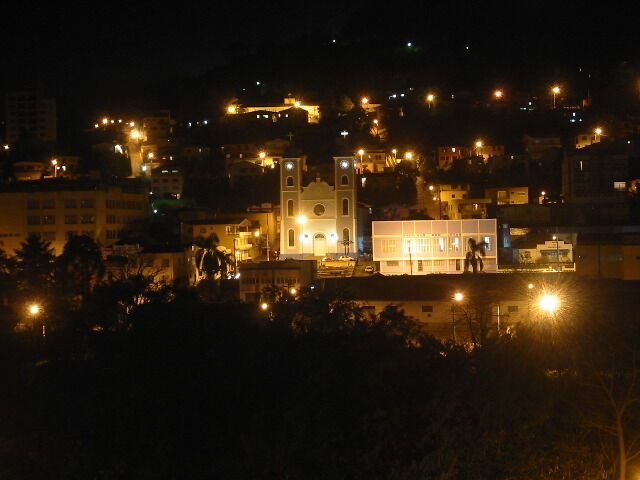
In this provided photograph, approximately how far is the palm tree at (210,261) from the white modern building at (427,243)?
8.42 metres

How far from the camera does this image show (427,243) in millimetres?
35844

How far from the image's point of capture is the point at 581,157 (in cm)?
4438

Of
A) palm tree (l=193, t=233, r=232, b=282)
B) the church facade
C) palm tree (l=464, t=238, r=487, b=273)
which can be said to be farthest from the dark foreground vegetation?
the church facade

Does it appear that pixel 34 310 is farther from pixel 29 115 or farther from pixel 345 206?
pixel 29 115

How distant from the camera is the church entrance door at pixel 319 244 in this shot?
42.0 m

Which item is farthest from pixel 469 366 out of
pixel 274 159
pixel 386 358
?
pixel 274 159

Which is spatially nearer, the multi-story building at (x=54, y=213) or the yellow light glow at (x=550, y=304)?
the yellow light glow at (x=550, y=304)

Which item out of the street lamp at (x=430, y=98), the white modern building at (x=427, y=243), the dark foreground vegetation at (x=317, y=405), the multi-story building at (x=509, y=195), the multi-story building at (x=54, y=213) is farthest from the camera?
the street lamp at (x=430, y=98)

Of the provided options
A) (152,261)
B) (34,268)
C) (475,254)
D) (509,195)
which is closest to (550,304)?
(475,254)

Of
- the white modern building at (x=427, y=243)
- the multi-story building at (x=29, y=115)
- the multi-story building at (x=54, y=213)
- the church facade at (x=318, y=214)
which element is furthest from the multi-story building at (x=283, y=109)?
the white modern building at (x=427, y=243)

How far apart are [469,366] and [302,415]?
4126mm

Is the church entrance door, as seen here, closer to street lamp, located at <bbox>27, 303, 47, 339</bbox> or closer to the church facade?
the church facade

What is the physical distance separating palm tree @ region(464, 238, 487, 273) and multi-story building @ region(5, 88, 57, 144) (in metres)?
49.0

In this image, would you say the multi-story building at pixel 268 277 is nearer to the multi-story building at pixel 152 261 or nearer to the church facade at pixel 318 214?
the multi-story building at pixel 152 261
